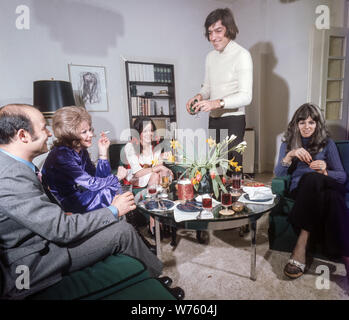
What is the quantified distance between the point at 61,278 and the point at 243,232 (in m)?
1.64

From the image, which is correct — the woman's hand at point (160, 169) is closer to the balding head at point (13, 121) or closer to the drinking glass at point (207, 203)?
the drinking glass at point (207, 203)

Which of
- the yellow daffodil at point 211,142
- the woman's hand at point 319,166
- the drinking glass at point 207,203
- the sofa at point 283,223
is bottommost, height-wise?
the sofa at point 283,223

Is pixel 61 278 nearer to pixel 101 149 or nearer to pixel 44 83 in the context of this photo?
pixel 101 149

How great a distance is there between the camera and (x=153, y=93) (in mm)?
3932

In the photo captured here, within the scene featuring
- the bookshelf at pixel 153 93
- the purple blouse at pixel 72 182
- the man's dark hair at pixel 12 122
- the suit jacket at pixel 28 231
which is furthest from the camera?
the bookshelf at pixel 153 93

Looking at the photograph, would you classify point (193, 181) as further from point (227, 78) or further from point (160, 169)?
point (227, 78)

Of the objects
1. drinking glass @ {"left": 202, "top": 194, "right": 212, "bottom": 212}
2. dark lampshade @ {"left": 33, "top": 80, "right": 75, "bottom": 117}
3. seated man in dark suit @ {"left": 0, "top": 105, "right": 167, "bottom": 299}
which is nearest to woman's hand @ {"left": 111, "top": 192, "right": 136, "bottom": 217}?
seated man in dark suit @ {"left": 0, "top": 105, "right": 167, "bottom": 299}

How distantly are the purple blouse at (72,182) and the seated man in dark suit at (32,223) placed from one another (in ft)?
1.32

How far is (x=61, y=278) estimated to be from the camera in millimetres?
939

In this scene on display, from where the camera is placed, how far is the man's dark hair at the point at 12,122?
0.92 m

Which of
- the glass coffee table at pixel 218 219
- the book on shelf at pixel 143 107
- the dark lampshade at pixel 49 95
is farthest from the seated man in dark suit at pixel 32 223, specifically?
the book on shelf at pixel 143 107

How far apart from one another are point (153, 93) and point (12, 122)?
3168 millimetres

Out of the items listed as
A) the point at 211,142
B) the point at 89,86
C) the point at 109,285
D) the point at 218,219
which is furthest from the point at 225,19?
the point at 89,86

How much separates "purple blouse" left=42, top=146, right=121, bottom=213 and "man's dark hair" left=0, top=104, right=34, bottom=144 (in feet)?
1.67
